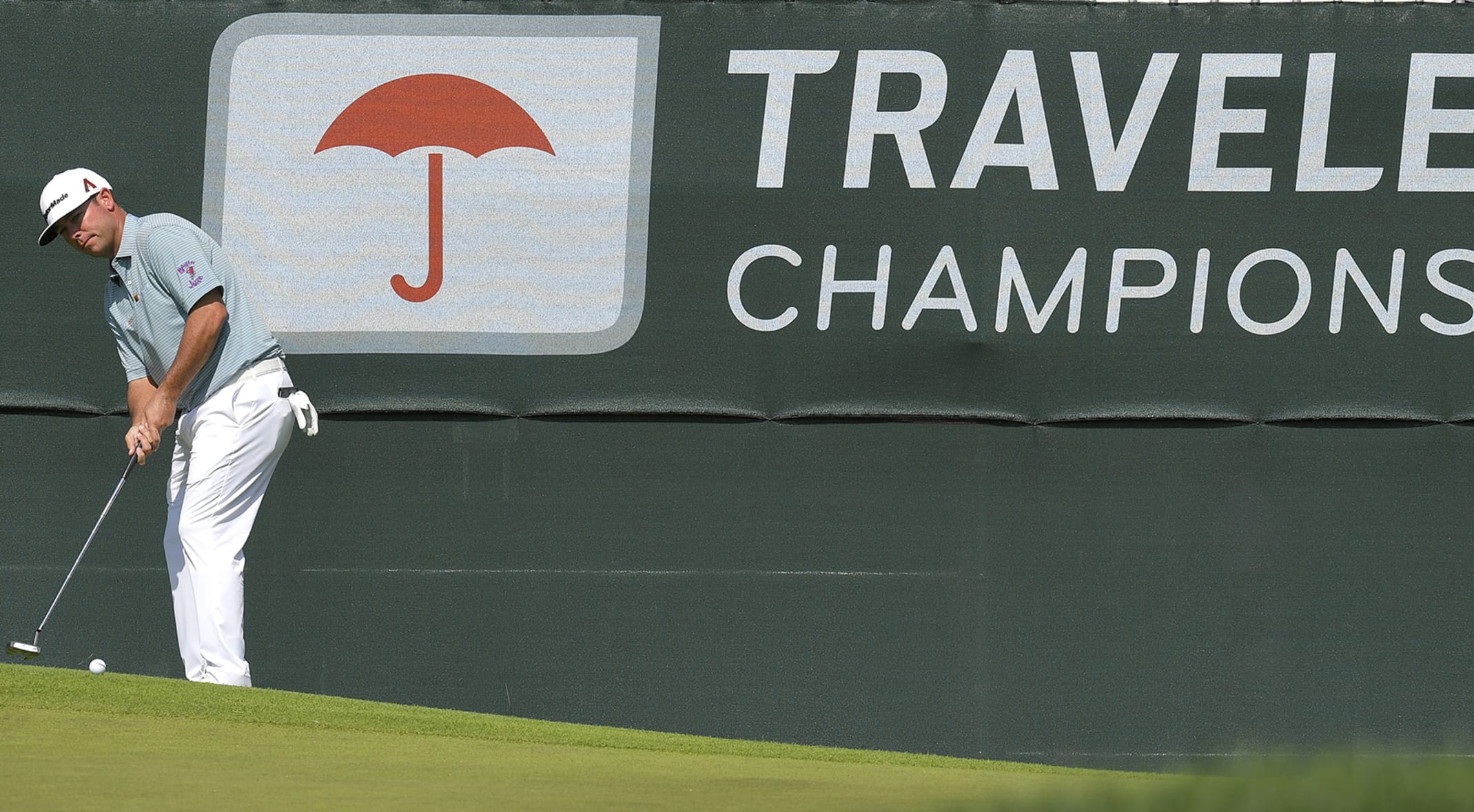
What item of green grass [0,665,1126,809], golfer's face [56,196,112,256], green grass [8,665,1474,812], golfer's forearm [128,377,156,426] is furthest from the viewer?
golfer's forearm [128,377,156,426]

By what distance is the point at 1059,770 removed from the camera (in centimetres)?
368

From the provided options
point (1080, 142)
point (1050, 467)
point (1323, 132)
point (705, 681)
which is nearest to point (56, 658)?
point (705, 681)

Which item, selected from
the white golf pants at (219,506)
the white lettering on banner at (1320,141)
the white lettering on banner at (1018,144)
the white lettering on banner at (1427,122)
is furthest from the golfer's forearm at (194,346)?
the white lettering on banner at (1427,122)

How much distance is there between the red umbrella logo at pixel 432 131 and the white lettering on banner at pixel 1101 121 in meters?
0.77

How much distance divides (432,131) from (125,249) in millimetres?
1046

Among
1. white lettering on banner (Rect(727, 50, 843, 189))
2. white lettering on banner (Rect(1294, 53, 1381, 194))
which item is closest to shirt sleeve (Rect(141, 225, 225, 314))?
white lettering on banner (Rect(727, 50, 843, 189))

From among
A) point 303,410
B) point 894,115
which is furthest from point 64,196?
point 894,115

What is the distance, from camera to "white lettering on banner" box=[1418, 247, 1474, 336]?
5160mm

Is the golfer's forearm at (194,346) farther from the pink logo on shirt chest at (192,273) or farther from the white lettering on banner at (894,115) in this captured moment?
the white lettering on banner at (894,115)

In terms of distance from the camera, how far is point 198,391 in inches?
183

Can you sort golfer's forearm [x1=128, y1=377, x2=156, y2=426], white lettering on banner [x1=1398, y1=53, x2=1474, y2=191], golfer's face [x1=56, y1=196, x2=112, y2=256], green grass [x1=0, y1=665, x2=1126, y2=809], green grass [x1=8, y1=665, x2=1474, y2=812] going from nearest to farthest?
green grass [x1=8, y1=665, x2=1474, y2=812]
green grass [x1=0, y1=665, x2=1126, y2=809]
golfer's face [x1=56, y1=196, x2=112, y2=256]
golfer's forearm [x1=128, y1=377, x2=156, y2=426]
white lettering on banner [x1=1398, y1=53, x2=1474, y2=191]

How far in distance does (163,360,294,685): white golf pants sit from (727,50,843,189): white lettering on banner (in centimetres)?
162

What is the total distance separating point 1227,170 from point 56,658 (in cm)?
396

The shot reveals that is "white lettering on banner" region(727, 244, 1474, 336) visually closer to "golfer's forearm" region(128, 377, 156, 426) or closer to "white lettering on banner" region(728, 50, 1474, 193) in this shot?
"white lettering on banner" region(728, 50, 1474, 193)
